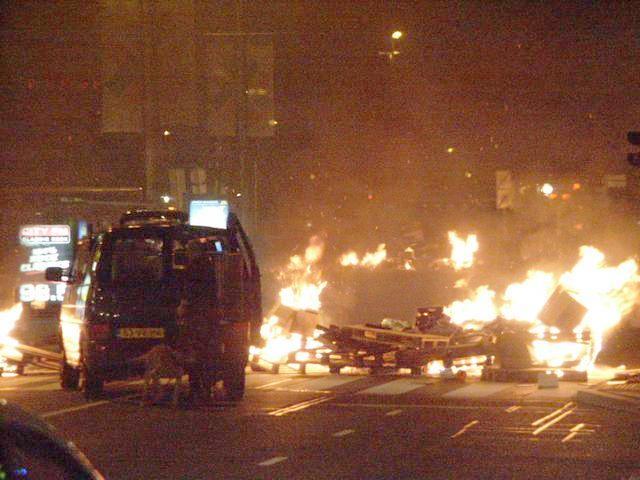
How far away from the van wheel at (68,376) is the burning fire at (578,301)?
749 centimetres

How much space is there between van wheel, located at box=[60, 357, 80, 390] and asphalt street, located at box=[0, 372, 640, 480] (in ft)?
0.66

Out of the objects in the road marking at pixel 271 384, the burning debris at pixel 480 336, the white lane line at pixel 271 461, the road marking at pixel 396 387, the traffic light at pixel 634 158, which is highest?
the traffic light at pixel 634 158

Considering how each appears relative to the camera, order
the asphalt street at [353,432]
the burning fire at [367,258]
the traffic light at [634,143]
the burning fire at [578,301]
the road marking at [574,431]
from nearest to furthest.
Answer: the asphalt street at [353,432] → the road marking at [574,431] → the traffic light at [634,143] → the burning fire at [578,301] → the burning fire at [367,258]

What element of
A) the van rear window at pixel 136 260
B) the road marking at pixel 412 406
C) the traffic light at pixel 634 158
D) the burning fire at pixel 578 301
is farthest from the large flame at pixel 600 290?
the van rear window at pixel 136 260

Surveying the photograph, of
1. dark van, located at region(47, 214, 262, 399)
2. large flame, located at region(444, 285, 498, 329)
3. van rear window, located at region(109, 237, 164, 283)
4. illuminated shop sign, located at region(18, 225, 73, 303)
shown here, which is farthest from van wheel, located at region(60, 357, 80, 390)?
illuminated shop sign, located at region(18, 225, 73, 303)

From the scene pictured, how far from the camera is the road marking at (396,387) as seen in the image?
16.7 metres

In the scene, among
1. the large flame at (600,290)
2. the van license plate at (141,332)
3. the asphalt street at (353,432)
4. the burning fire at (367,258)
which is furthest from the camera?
the burning fire at (367,258)

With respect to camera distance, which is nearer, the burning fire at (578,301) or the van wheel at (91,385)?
the van wheel at (91,385)

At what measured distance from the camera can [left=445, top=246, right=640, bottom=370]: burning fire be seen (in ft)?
66.6

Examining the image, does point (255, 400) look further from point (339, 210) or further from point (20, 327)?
point (339, 210)

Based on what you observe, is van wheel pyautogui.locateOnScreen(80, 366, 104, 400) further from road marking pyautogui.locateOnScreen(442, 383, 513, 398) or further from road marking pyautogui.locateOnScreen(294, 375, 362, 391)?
road marking pyautogui.locateOnScreen(442, 383, 513, 398)

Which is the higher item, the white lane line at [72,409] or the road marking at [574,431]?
the white lane line at [72,409]

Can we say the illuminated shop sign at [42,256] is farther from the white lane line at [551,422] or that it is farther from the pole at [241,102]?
the white lane line at [551,422]

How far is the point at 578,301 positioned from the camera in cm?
2297
